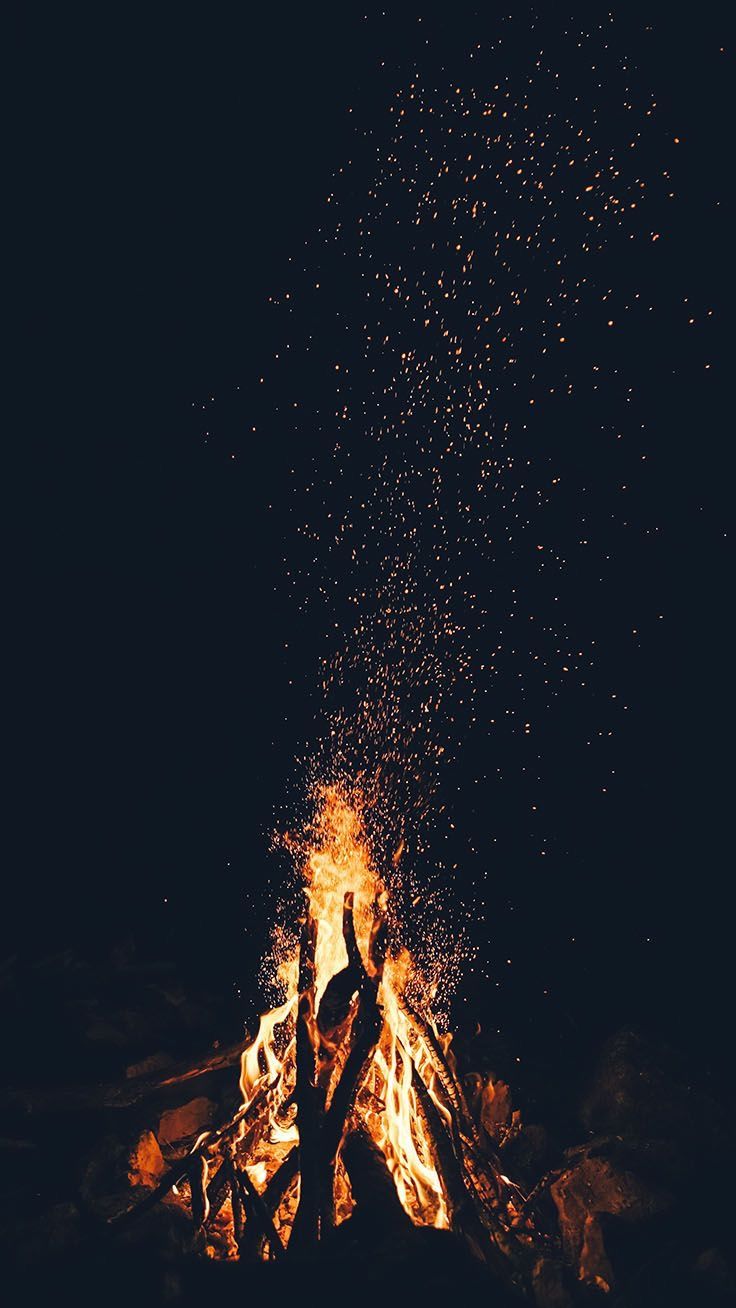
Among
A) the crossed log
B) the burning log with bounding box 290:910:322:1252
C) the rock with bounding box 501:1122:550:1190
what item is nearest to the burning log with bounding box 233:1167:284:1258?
the crossed log

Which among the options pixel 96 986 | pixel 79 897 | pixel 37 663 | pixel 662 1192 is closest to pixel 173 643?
pixel 37 663

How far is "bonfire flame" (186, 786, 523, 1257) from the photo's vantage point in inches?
114

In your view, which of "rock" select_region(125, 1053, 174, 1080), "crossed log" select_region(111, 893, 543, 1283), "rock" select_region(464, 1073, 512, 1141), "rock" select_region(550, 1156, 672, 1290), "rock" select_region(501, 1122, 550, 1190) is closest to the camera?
"crossed log" select_region(111, 893, 543, 1283)

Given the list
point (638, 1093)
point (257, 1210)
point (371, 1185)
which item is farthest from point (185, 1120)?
point (638, 1093)

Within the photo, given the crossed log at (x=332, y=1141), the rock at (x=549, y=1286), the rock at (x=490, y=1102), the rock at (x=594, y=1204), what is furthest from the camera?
the rock at (x=490, y=1102)

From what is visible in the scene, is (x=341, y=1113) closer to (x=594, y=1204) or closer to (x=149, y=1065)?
(x=594, y=1204)

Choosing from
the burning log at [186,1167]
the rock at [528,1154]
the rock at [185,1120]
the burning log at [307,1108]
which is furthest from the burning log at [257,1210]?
the rock at [528,1154]

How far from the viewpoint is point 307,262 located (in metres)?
5.05

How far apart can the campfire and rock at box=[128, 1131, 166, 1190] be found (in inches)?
15.2

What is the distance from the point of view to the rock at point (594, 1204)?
3129mm

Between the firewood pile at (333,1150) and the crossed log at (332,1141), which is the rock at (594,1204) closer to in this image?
the firewood pile at (333,1150)

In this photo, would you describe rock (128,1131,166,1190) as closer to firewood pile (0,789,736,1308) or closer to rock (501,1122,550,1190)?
firewood pile (0,789,736,1308)

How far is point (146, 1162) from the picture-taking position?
11.8 ft

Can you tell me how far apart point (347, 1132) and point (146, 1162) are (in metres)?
1.36
